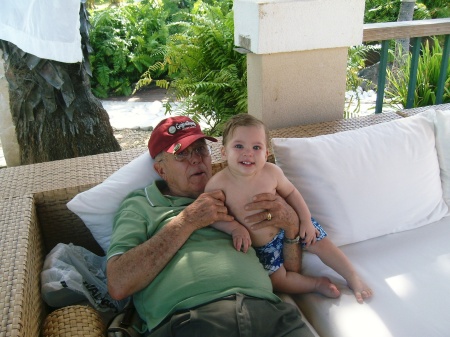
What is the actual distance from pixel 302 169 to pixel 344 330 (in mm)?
690

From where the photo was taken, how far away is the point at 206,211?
160 cm

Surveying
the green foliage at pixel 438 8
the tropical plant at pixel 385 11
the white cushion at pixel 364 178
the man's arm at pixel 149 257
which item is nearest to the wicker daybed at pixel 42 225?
the man's arm at pixel 149 257

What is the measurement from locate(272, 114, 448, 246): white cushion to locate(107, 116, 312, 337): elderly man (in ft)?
0.82

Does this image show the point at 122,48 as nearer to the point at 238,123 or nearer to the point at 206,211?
the point at 238,123

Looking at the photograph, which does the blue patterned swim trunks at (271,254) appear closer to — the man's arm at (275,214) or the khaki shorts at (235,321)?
the man's arm at (275,214)

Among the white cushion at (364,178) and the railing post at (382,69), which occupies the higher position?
the railing post at (382,69)

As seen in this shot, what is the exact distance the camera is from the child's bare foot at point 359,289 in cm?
164

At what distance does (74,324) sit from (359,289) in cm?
103

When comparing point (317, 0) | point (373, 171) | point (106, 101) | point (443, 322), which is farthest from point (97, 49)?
point (443, 322)

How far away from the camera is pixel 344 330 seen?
1.52 metres

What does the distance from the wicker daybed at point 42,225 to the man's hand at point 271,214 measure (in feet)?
1.40

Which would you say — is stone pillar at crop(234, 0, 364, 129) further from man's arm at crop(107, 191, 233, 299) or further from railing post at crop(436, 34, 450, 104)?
man's arm at crop(107, 191, 233, 299)

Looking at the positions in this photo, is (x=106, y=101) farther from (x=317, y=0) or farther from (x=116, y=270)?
(x=116, y=270)

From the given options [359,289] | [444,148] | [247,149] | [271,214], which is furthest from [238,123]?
[444,148]
